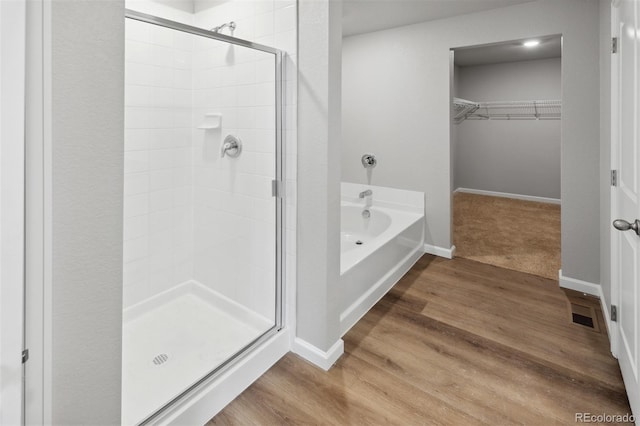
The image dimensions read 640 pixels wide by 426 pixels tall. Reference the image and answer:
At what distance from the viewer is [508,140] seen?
659cm

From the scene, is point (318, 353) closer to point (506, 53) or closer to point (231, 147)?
point (231, 147)

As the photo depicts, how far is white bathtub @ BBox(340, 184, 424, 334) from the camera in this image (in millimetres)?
2406

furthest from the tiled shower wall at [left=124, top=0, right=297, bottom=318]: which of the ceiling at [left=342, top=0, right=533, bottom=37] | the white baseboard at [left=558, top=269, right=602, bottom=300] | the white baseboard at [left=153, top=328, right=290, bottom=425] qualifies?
the white baseboard at [left=558, top=269, right=602, bottom=300]

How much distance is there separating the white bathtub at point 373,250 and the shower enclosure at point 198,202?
0.58 meters

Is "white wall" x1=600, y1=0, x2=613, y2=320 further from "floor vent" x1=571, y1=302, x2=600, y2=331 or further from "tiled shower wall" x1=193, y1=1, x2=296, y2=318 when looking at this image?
"tiled shower wall" x1=193, y1=1, x2=296, y2=318

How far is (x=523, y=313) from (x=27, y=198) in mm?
2909

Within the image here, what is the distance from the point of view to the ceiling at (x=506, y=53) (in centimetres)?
515

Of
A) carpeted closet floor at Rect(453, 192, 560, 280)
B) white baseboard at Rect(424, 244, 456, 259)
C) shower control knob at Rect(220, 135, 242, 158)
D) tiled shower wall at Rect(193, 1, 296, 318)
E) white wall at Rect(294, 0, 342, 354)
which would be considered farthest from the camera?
white baseboard at Rect(424, 244, 456, 259)

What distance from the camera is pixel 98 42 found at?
0.85m

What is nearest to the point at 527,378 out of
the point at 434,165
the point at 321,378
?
the point at 321,378

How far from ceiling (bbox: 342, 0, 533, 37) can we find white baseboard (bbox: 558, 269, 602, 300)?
2.40 meters

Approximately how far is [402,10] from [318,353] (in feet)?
9.97

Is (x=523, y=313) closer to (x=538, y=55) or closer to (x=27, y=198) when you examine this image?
(x=27, y=198)

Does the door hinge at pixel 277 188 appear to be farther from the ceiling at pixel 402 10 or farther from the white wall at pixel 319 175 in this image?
the ceiling at pixel 402 10
